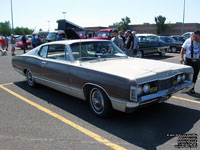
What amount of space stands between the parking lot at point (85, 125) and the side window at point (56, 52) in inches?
42.3

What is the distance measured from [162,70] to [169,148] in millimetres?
1384

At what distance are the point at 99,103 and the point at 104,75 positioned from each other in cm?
64

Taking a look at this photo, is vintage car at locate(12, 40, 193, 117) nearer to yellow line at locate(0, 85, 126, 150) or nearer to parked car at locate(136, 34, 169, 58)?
yellow line at locate(0, 85, 126, 150)

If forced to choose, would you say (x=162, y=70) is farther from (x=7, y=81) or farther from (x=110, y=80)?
(x=7, y=81)

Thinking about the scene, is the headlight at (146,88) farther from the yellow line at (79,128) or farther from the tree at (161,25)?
the tree at (161,25)

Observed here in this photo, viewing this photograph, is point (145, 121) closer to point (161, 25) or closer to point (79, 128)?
point (79, 128)

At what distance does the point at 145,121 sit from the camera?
382 centimetres

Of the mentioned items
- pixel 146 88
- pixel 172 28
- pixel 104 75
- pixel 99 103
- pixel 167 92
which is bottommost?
pixel 99 103

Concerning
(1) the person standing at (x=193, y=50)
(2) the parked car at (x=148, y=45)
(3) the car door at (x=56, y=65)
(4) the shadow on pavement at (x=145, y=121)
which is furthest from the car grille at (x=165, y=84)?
(2) the parked car at (x=148, y=45)

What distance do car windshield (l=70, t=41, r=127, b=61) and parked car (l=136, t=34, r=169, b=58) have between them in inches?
311

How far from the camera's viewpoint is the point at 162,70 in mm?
3693

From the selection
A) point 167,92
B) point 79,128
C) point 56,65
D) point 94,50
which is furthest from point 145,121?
point 56,65

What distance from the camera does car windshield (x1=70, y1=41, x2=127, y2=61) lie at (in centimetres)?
458

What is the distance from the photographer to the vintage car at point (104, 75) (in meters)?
3.33
